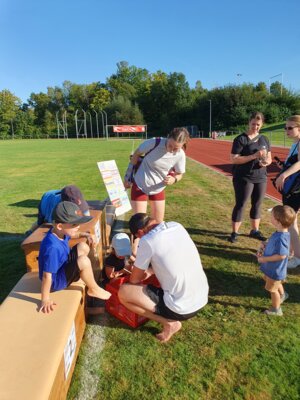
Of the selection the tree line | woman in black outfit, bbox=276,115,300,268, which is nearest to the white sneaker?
woman in black outfit, bbox=276,115,300,268

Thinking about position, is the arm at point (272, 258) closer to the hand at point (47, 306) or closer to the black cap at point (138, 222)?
the black cap at point (138, 222)

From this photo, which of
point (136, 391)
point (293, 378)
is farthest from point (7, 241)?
point (293, 378)

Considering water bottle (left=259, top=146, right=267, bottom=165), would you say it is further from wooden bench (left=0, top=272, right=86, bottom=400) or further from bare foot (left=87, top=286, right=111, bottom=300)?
wooden bench (left=0, top=272, right=86, bottom=400)

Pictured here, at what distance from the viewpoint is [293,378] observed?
250 centimetres

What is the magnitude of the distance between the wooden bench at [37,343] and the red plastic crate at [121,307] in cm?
42

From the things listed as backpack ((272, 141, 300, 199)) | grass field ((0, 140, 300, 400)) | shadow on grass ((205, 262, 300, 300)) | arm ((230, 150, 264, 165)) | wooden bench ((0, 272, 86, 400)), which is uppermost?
arm ((230, 150, 264, 165))

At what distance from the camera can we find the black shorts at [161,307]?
105 inches

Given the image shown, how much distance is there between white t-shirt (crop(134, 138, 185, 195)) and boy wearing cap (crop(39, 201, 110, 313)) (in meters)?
1.40

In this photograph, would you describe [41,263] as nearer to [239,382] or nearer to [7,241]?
[239,382]

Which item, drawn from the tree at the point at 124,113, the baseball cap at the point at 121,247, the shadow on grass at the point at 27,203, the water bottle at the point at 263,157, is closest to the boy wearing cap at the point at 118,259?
the baseball cap at the point at 121,247

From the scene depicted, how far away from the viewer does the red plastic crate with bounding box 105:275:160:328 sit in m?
3.09

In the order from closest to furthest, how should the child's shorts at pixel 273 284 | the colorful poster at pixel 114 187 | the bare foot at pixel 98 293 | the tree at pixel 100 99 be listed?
1. the bare foot at pixel 98 293
2. the child's shorts at pixel 273 284
3. the colorful poster at pixel 114 187
4. the tree at pixel 100 99

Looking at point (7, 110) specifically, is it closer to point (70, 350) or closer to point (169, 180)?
point (169, 180)

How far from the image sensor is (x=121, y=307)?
3176mm
